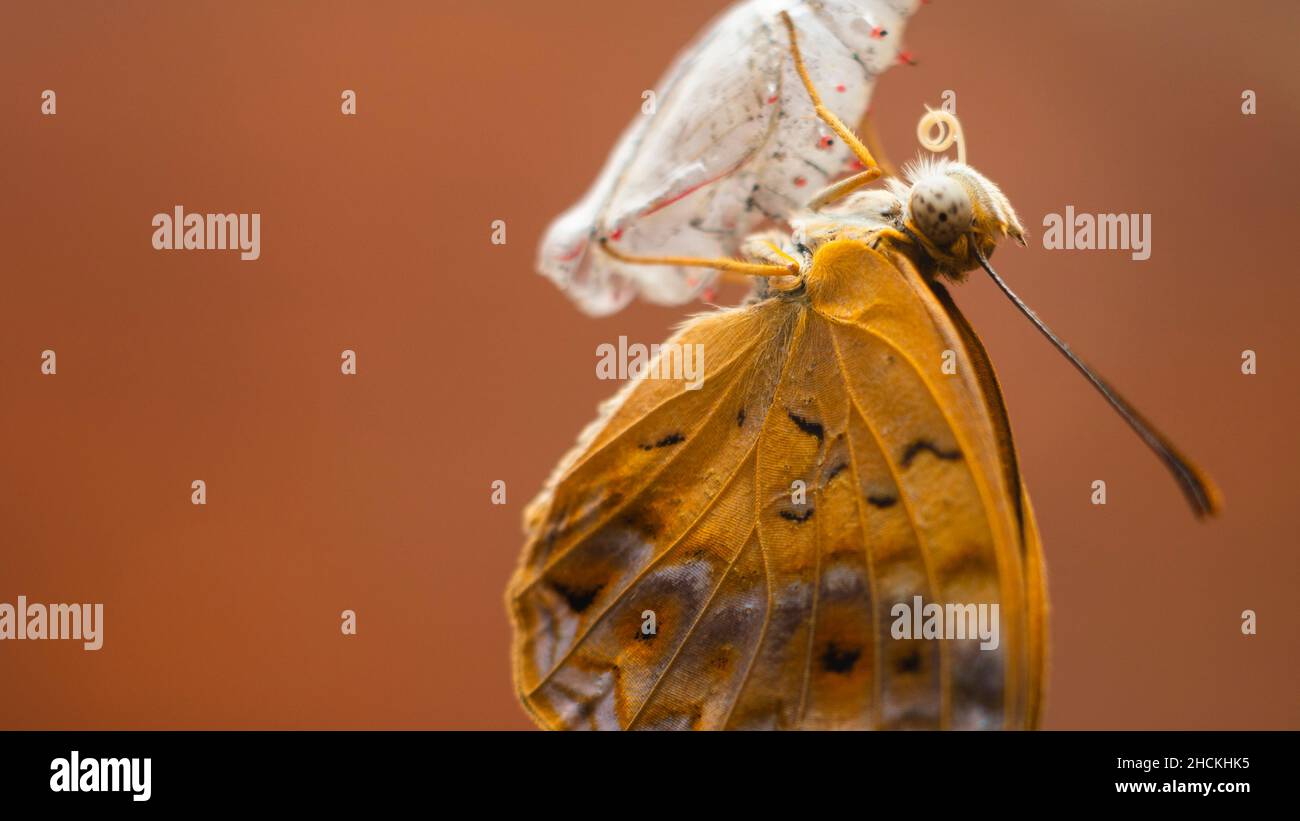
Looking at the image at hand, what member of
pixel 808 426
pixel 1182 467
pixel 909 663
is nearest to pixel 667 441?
pixel 808 426

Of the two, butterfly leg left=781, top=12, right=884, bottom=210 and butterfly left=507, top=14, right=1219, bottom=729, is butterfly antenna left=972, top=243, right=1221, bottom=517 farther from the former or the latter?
butterfly leg left=781, top=12, right=884, bottom=210

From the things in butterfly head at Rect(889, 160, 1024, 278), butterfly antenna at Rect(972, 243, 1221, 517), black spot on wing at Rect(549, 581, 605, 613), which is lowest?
black spot on wing at Rect(549, 581, 605, 613)

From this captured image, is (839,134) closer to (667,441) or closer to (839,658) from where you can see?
(667,441)

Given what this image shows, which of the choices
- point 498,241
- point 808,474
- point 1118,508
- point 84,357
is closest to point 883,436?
point 808,474

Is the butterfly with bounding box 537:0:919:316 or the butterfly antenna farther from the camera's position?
the butterfly with bounding box 537:0:919:316

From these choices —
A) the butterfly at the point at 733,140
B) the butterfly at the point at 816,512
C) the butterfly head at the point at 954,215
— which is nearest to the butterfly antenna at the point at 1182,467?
the butterfly at the point at 816,512

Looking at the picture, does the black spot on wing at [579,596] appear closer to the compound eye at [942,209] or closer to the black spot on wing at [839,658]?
the black spot on wing at [839,658]

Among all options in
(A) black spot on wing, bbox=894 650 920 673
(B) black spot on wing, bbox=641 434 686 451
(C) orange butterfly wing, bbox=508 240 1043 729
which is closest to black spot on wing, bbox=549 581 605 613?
(C) orange butterfly wing, bbox=508 240 1043 729
